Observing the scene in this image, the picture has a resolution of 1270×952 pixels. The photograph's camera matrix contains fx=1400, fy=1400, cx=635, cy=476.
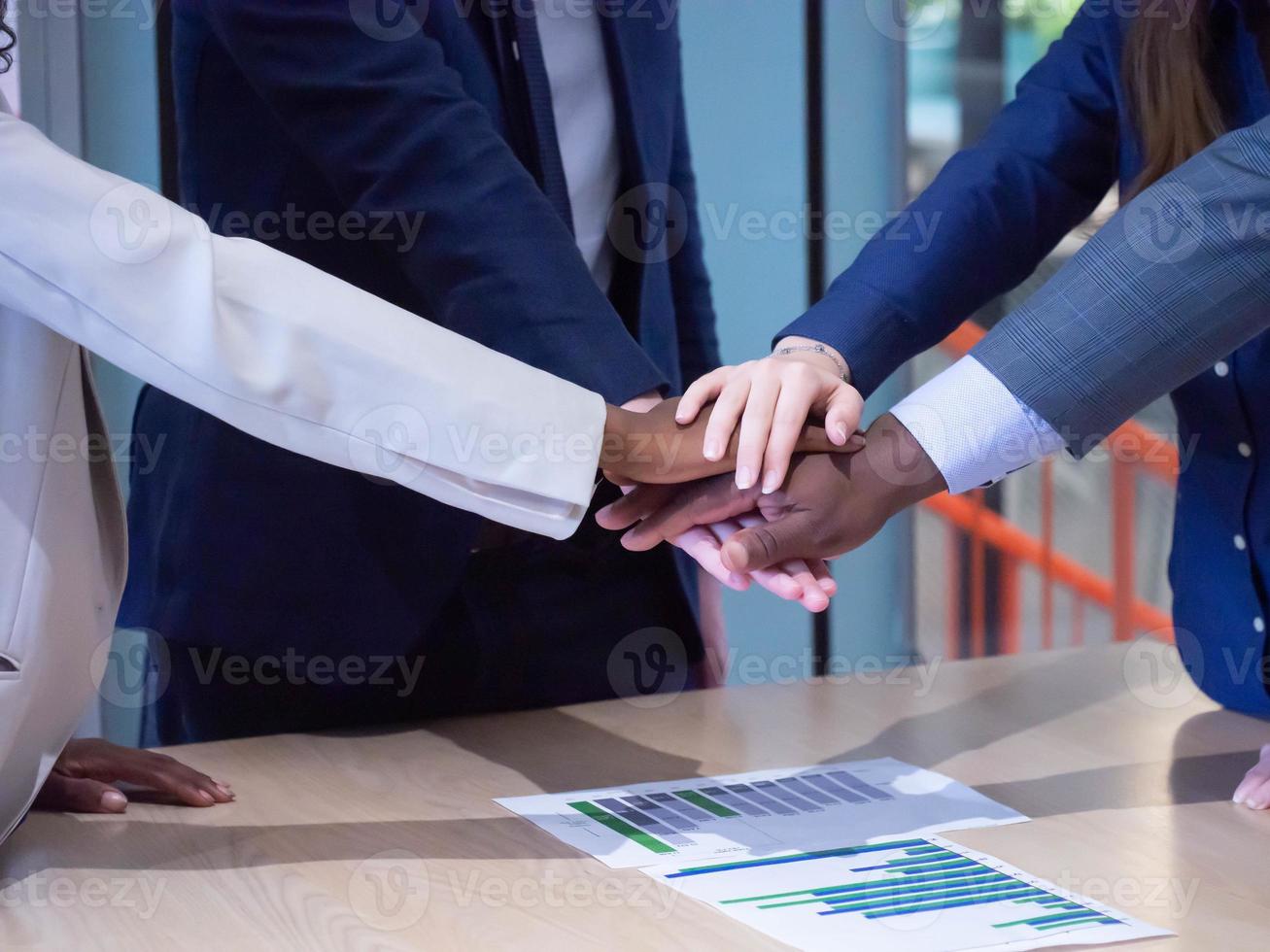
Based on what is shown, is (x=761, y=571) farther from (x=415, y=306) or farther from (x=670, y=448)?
(x=415, y=306)

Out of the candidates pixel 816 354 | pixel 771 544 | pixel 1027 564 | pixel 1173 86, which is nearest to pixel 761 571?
pixel 771 544

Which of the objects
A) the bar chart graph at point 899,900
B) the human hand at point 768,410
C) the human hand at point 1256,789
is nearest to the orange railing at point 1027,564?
the human hand at point 768,410

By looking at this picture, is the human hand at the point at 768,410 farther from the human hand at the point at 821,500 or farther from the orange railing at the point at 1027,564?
the orange railing at the point at 1027,564

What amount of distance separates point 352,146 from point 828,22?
1630 mm

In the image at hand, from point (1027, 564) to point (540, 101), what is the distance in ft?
8.02

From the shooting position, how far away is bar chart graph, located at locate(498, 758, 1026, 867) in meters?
0.97

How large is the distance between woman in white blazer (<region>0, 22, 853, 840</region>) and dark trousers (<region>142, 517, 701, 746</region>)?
421mm

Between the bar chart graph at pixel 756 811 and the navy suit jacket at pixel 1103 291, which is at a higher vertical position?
the navy suit jacket at pixel 1103 291

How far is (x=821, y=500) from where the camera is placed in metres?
1.22

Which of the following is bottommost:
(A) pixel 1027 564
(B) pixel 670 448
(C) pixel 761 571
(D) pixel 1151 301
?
(A) pixel 1027 564

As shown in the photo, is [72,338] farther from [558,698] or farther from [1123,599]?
[1123,599]

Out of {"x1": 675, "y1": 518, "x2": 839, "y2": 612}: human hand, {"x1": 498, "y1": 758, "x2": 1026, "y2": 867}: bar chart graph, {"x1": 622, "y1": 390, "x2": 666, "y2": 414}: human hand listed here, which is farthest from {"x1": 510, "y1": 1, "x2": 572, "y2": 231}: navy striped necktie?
{"x1": 498, "y1": 758, "x2": 1026, "y2": 867}: bar chart graph

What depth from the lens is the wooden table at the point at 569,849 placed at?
83cm

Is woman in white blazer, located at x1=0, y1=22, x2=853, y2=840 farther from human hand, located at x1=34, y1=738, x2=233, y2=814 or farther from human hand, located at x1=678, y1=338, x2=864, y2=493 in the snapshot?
human hand, located at x1=678, y1=338, x2=864, y2=493
